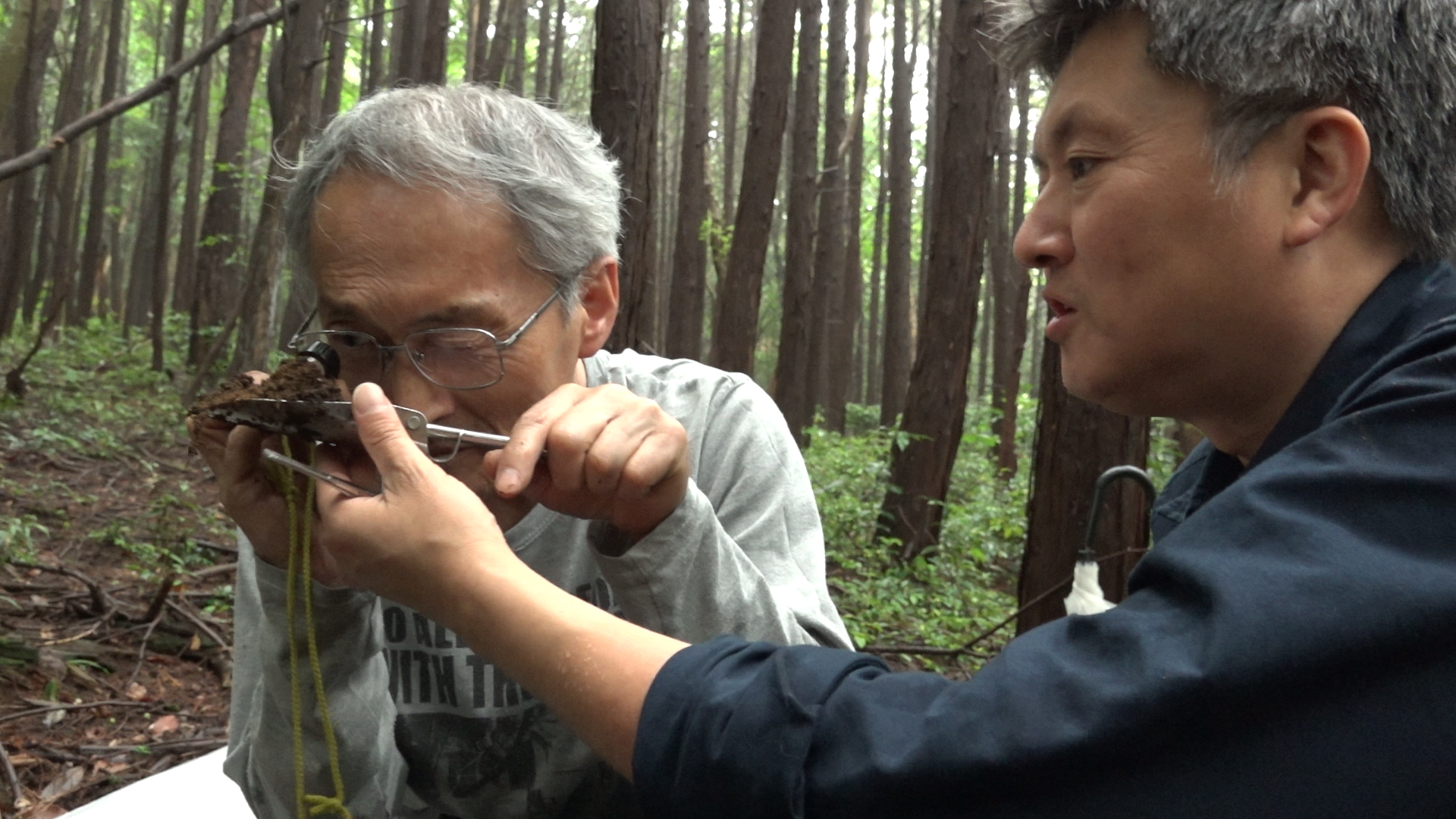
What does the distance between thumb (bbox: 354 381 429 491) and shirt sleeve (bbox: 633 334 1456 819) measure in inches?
18.8

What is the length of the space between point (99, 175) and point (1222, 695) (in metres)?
21.4

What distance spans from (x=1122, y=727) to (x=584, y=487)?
725 millimetres

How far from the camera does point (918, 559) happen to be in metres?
8.34

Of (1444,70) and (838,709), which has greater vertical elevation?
(1444,70)

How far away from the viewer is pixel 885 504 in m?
Result: 8.95

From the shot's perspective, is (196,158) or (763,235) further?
(196,158)

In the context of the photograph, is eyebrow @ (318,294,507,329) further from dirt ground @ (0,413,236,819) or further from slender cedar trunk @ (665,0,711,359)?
slender cedar trunk @ (665,0,711,359)

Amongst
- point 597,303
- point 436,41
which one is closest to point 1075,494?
point 597,303

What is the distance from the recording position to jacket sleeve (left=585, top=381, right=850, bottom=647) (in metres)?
1.47

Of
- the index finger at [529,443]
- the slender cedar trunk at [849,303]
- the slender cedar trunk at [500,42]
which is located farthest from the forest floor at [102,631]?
the slender cedar trunk at [849,303]

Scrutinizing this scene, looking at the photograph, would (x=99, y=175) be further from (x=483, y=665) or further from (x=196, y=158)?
(x=483, y=665)

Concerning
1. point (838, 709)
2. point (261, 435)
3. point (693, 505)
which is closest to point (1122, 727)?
point (838, 709)

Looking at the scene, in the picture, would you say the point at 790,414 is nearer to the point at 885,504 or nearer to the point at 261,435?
the point at 885,504

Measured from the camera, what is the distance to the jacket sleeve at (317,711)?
5.45 ft
